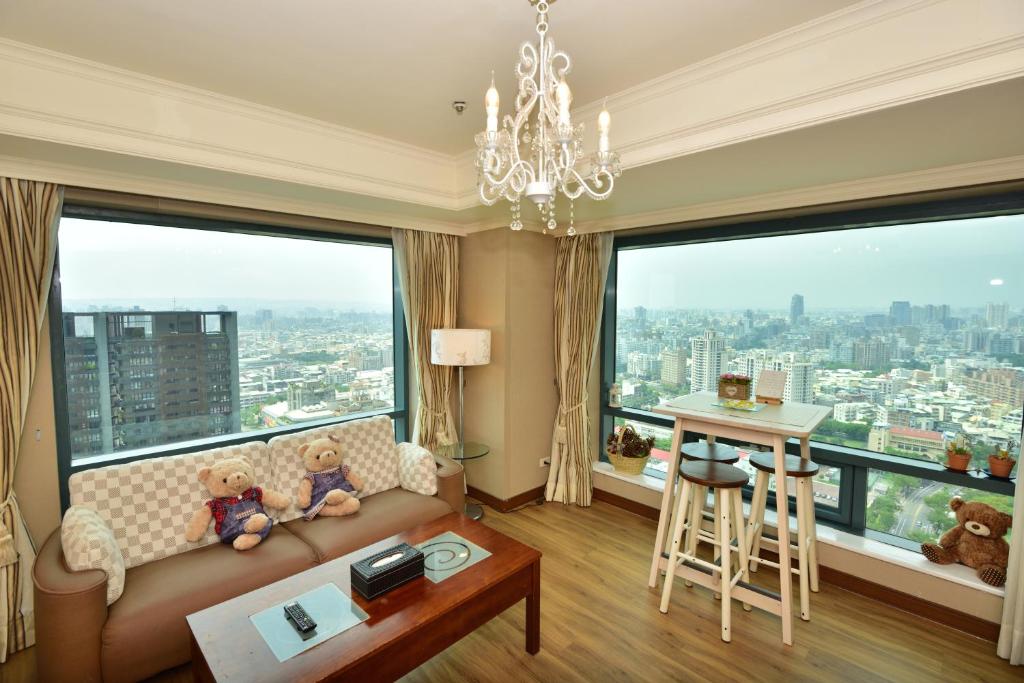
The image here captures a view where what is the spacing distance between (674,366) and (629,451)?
79cm

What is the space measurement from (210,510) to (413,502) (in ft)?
→ 3.66

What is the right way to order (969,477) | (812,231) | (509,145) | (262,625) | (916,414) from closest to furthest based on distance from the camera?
(509,145) → (262,625) → (969,477) → (916,414) → (812,231)

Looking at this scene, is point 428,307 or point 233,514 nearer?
point 233,514

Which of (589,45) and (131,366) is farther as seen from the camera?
(131,366)

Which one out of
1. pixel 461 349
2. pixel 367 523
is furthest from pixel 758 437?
pixel 367 523

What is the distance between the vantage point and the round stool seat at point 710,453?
9.05 ft

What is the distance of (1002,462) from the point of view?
2.48m

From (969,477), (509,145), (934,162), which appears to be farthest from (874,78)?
(969,477)

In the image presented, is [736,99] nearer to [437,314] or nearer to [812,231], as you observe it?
[812,231]

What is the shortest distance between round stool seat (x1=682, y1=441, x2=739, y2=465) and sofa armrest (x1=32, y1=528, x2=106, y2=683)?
2846 millimetres

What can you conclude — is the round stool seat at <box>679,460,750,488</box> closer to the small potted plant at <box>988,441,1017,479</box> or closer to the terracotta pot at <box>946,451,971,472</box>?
the terracotta pot at <box>946,451,971,472</box>

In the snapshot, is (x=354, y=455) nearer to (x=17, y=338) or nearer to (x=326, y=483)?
(x=326, y=483)

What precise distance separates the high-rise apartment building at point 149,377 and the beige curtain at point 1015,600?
4.37m

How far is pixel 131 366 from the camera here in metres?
2.85
